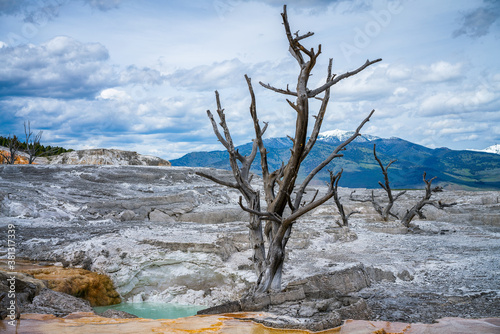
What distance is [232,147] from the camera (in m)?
6.12

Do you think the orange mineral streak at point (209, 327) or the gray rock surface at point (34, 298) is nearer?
the orange mineral streak at point (209, 327)

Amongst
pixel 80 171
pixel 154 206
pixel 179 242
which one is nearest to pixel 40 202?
pixel 154 206

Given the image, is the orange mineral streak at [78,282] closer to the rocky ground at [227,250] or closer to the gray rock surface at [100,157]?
the rocky ground at [227,250]

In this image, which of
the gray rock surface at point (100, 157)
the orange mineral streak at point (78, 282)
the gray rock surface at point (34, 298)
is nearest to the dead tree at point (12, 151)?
the gray rock surface at point (100, 157)

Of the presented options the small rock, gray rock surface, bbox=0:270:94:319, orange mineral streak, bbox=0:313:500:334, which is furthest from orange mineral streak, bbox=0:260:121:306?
the small rock

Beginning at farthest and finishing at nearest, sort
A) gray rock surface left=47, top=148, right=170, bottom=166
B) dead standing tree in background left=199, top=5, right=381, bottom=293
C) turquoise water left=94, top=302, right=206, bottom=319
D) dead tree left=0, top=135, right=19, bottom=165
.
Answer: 1. gray rock surface left=47, top=148, right=170, bottom=166
2. dead tree left=0, top=135, right=19, bottom=165
3. turquoise water left=94, top=302, right=206, bottom=319
4. dead standing tree in background left=199, top=5, right=381, bottom=293

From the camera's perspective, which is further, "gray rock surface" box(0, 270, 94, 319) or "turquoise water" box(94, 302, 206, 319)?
"turquoise water" box(94, 302, 206, 319)

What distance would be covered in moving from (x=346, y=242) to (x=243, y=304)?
6599 millimetres

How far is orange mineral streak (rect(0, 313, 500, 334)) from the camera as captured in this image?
140 inches

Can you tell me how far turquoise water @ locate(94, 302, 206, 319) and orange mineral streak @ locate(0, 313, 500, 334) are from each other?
9.28 feet

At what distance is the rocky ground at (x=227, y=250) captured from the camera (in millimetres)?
6086

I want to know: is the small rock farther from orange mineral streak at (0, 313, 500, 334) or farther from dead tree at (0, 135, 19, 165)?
dead tree at (0, 135, 19, 165)

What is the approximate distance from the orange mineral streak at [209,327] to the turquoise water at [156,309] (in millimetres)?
2828

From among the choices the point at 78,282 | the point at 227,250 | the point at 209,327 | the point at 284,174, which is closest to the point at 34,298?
the point at 78,282
